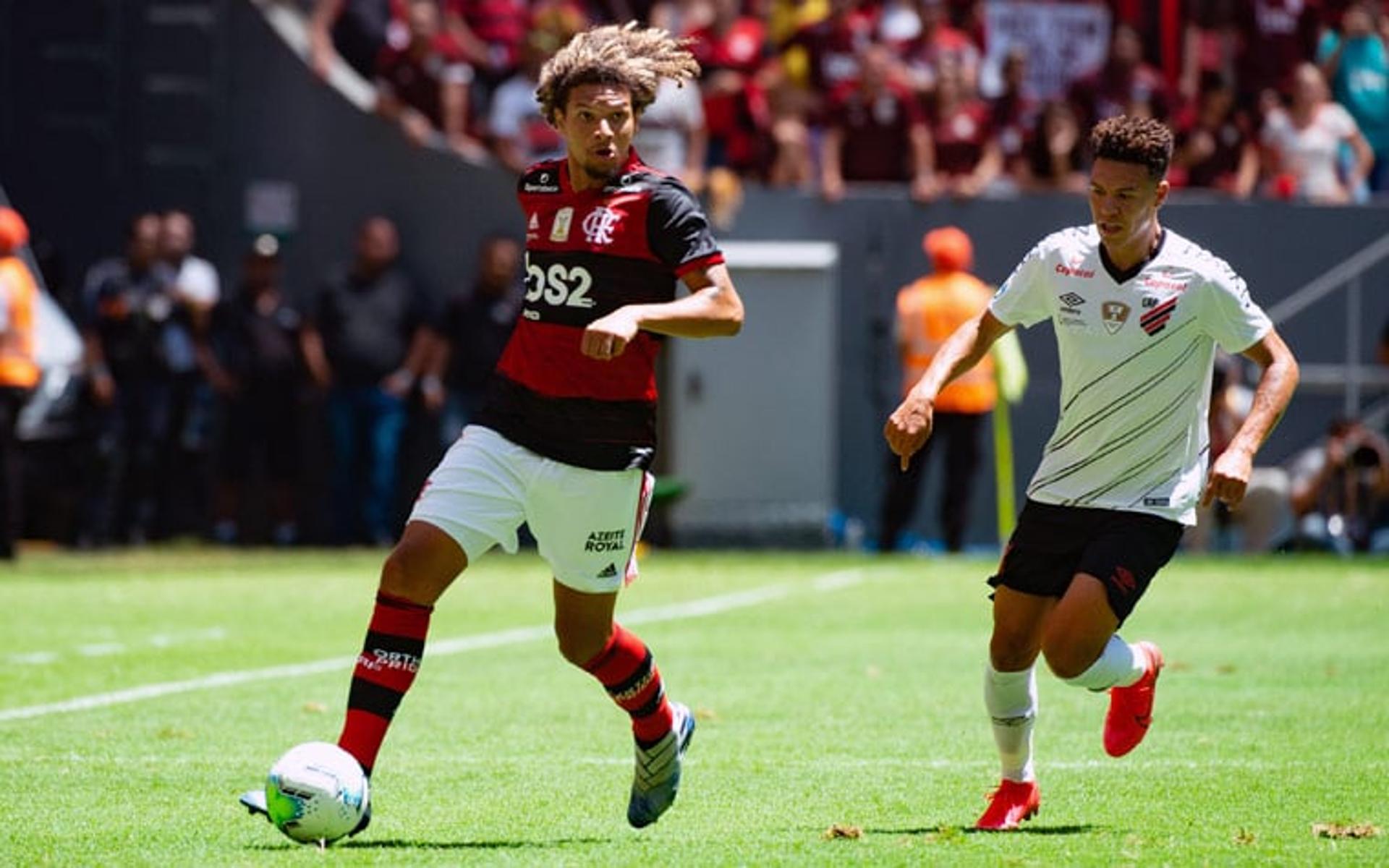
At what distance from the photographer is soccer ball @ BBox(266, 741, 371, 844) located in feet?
24.4

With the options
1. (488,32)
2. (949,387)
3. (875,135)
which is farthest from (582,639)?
(488,32)

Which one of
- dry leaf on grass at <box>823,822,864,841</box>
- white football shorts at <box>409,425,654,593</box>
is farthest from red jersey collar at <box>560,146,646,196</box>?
dry leaf on grass at <box>823,822,864,841</box>

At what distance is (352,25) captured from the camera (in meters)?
24.2

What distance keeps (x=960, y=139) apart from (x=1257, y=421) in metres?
15.5

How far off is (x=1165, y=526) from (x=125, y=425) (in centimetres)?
1569

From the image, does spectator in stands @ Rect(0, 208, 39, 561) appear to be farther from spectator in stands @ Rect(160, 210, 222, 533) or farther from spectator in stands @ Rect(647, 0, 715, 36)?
spectator in stands @ Rect(647, 0, 715, 36)

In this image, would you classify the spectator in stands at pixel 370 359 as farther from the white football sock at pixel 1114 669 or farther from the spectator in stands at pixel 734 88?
the white football sock at pixel 1114 669

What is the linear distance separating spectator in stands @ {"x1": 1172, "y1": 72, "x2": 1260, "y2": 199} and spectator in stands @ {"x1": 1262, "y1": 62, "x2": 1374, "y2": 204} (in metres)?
0.29

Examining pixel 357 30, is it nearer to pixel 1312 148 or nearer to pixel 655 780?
pixel 1312 148

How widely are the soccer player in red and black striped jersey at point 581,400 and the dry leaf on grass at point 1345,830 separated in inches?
75.0

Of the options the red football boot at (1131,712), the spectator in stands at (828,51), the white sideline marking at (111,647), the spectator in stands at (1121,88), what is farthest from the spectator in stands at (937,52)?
the red football boot at (1131,712)

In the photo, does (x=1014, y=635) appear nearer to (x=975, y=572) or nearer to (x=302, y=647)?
(x=302, y=647)

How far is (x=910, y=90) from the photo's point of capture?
914 inches

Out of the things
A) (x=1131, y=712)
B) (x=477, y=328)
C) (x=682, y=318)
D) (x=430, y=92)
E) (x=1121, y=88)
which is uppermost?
(x=682, y=318)
